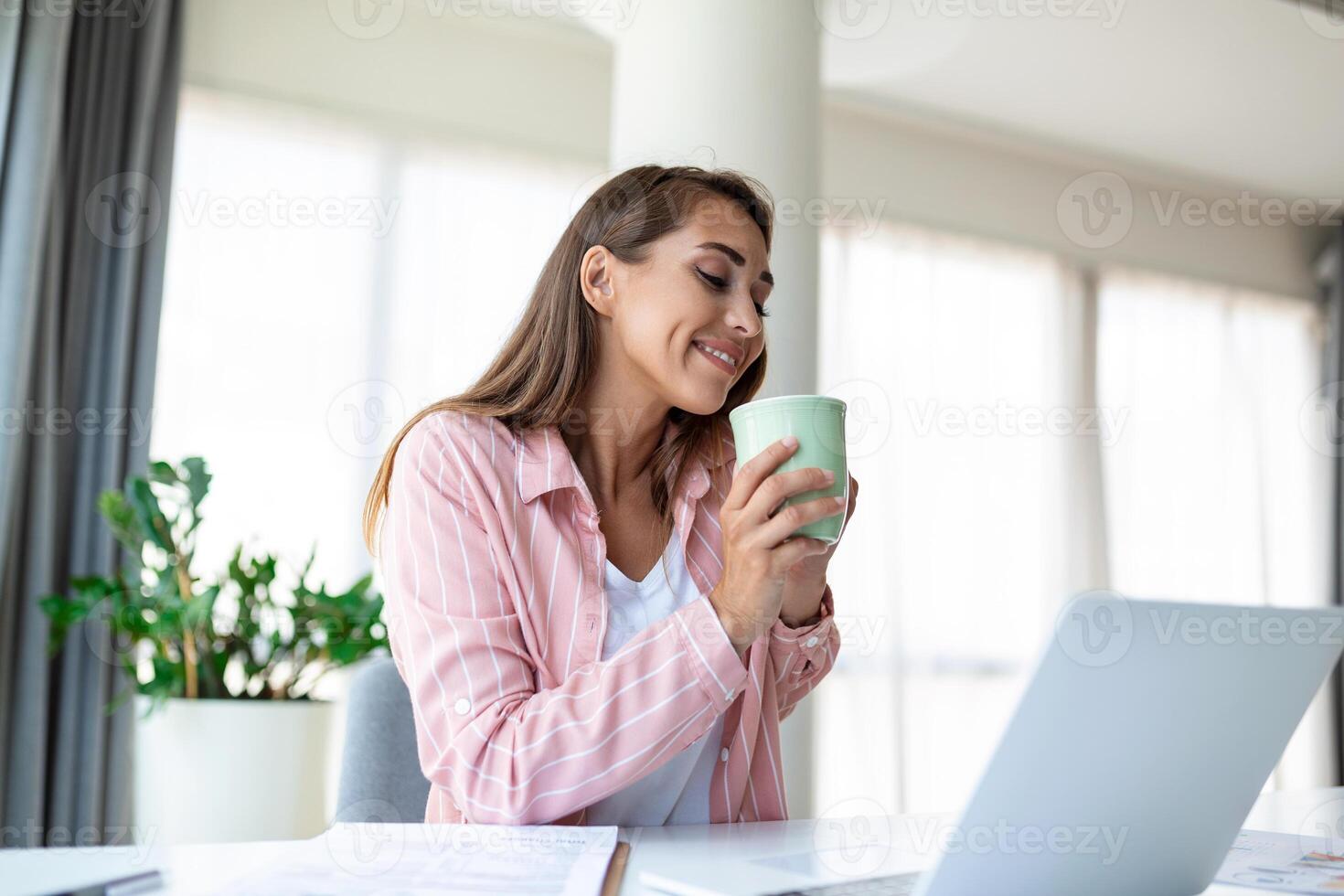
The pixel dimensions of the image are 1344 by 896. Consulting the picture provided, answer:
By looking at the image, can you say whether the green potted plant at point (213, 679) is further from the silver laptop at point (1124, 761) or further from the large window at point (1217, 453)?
the large window at point (1217, 453)

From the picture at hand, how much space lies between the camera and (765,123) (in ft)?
7.71

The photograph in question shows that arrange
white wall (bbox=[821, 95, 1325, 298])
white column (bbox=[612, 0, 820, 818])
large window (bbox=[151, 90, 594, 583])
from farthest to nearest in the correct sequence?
white wall (bbox=[821, 95, 1325, 298])
large window (bbox=[151, 90, 594, 583])
white column (bbox=[612, 0, 820, 818])

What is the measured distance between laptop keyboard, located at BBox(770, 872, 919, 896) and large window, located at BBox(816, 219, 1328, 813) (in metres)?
3.38

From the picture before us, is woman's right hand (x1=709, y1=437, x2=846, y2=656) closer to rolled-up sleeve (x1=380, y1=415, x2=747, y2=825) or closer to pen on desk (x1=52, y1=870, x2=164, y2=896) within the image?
rolled-up sleeve (x1=380, y1=415, x2=747, y2=825)

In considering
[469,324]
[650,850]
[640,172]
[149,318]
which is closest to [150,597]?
[149,318]

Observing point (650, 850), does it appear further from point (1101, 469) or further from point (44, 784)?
point (1101, 469)

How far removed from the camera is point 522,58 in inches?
149

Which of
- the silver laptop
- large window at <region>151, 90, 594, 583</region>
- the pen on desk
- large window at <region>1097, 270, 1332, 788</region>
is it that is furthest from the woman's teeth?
large window at <region>1097, 270, 1332, 788</region>

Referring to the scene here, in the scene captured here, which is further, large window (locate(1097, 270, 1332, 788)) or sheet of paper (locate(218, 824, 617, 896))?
large window (locate(1097, 270, 1332, 788))

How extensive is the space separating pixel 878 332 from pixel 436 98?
72.3 inches

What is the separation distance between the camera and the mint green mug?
922mm

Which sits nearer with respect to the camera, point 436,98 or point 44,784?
point 44,784

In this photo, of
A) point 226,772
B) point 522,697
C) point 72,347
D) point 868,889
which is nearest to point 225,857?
point 522,697

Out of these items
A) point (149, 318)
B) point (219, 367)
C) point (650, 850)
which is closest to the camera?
point (650, 850)
